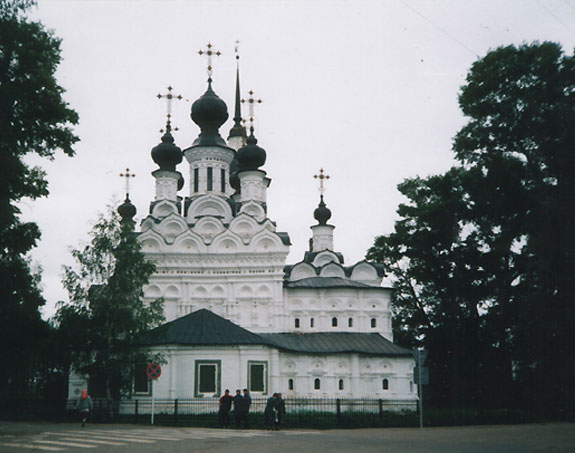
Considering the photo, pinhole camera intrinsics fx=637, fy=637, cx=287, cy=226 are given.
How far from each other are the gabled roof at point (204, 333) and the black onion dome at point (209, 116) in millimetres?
14873

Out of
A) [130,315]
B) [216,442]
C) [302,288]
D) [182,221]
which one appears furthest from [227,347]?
[216,442]

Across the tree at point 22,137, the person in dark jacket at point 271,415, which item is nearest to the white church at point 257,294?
the tree at point 22,137

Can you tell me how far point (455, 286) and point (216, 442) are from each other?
2361cm

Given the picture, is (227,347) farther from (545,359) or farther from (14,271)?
(545,359)

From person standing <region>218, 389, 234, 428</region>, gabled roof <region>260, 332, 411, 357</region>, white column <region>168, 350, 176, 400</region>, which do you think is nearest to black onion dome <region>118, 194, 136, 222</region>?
gabled roof <region>260, 332, 411, 357</region>

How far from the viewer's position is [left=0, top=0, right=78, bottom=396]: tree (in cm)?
1791

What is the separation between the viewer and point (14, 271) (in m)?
23.9

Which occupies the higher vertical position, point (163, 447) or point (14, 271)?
point (14, 271)

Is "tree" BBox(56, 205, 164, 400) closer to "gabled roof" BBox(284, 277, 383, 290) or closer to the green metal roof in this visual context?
the green metal roof

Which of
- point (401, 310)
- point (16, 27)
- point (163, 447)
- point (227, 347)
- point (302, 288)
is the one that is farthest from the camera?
point (401, 310)

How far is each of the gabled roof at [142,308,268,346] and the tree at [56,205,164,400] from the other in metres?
2.77

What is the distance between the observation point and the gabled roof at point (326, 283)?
122 feet

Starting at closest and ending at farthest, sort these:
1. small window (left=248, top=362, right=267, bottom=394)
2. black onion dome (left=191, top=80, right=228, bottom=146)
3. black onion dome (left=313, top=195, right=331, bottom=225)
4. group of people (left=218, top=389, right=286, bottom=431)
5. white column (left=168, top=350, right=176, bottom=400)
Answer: group of people (left=218, top=389, right=286, bottom=431) < white column (left=168, top=350, right=176, bottom=400) < small window (left=248, top=362, right=267, bottom=394) < black onion dome (left=191, top=80, right=228, bottom=146) < black onion dome (left=313, top=195, right=331, bottom=225)

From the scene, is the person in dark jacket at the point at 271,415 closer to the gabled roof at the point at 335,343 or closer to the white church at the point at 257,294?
the white church at the point at 257,294
